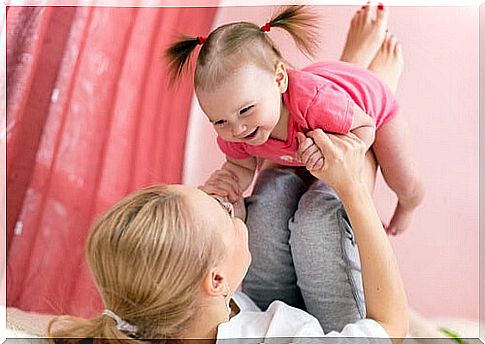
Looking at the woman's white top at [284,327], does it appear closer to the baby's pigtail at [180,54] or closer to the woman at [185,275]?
the woman at [185,275]

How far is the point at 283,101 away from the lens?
3.12 ft

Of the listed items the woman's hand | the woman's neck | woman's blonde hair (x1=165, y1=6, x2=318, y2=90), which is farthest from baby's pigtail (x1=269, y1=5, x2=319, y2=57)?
the woman's neck

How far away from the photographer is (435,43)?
109 centimetres

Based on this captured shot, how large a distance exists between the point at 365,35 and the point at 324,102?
0.71ft

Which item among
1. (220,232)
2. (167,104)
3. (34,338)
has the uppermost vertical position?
(167,104)

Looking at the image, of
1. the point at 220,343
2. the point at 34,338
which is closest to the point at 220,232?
the point at 220,343

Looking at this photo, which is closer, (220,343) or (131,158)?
(220,343)

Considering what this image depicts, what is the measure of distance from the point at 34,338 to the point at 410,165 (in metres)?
0.50

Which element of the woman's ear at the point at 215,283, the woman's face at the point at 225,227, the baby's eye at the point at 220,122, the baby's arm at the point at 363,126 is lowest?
the woman's ear at the point at 215,283

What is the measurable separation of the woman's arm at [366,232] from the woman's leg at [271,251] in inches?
4.7

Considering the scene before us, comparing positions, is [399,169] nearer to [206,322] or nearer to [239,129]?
[239,129]

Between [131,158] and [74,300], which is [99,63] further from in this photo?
[74,300]

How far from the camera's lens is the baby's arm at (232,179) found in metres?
1.03

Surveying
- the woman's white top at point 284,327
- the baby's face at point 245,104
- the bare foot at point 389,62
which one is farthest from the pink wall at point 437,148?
the woman's white top at point 284,327
